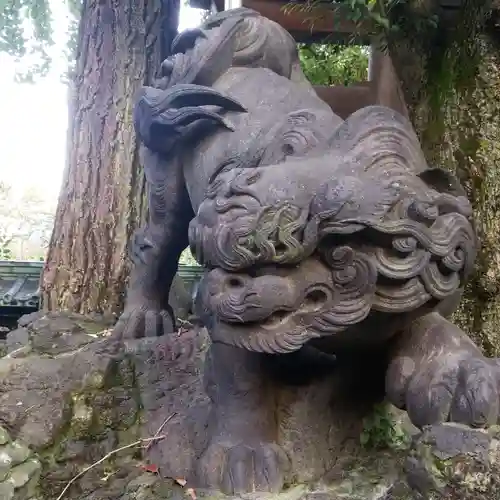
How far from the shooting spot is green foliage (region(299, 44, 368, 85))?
267 centimetres

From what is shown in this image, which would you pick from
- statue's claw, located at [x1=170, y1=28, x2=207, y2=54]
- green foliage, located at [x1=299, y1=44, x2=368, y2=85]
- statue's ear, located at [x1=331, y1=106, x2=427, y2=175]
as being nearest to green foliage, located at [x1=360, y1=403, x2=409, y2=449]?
statue's ear, located at [x1=331, y1=106, x2=427, y2=175]

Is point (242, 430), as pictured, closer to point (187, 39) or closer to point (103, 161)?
point (187, 39)

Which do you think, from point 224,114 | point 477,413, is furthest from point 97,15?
point 477,413

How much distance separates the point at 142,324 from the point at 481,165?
2.60 ft

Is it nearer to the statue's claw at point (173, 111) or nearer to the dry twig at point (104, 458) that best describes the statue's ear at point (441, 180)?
the statue's claw at point (173, 111)

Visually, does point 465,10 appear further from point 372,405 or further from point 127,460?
point 127,460

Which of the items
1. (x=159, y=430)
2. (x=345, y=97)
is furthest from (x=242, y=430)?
(x=345, y=97)

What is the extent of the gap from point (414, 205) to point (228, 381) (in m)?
0.36

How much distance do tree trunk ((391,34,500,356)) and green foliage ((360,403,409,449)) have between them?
44cm

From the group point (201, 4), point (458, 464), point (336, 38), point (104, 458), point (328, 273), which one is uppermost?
point (201, 4)

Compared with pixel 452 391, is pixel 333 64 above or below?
above

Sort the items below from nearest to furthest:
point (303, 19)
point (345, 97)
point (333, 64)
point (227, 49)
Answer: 1. point (227, 49)
2. point (303, 19)
3. point (345, 97)
4. point (333, 64)

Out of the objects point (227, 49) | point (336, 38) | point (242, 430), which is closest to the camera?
point (242, 430)

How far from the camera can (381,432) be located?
3.26 feet
